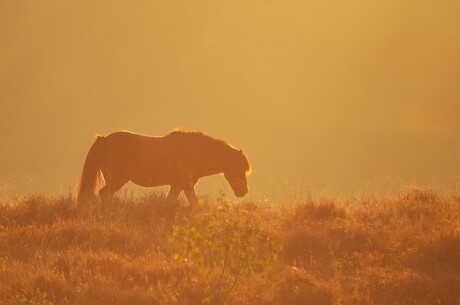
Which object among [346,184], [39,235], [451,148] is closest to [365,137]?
[451,148]

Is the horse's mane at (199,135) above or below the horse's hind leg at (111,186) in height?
above

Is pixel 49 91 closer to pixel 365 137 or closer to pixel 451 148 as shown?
pixel 365 137

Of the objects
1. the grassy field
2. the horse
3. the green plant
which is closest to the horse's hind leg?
the horse

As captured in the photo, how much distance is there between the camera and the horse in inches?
578

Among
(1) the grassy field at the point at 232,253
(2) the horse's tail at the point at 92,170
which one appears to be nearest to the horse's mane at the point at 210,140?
(2) the horse's tail at the point at 92,170

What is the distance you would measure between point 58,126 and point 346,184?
269ft

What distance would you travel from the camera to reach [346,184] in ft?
214

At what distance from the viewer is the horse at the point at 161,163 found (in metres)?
14.7

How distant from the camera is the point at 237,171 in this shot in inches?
640

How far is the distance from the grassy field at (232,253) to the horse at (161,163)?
168 cm

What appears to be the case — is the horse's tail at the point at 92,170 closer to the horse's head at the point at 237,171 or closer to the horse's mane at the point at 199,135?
the horse's mane at the point at 199,135

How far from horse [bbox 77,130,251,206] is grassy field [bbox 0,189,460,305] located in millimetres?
1684

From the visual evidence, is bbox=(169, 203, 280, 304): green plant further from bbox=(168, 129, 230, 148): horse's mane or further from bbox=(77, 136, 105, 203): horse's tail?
bbox=(168, 129, 230, 148): horse's mane

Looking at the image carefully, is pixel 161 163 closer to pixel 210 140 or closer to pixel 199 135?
pixel 199 135
